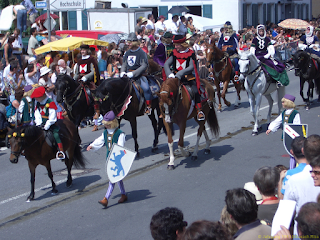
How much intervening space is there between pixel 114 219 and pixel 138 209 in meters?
0.51

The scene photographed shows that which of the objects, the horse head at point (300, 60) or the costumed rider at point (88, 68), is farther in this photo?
the horse head at point (300, 60)

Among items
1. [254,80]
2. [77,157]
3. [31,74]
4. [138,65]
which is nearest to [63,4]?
[31,74]

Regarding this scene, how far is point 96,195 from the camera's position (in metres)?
7.88

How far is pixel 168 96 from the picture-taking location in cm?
850

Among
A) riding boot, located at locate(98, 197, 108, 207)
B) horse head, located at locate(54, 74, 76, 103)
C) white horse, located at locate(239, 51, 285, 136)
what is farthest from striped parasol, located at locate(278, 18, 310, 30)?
riding boot, located at locate(98, 197, 108, 207)

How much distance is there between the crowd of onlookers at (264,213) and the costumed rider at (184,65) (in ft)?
14.1

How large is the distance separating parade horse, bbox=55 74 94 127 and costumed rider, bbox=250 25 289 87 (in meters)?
4.84

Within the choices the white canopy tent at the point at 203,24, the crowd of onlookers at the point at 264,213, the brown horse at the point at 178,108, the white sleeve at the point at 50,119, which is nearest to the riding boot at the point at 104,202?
the white sleeve at the point at 50,119

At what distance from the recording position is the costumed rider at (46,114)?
313 inches

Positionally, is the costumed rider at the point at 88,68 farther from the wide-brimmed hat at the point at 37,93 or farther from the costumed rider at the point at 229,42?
the costumed rider at the point at 229,42

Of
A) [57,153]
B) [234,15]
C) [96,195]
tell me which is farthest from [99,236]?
[234,15]

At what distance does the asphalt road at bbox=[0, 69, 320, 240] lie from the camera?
659 centimetres

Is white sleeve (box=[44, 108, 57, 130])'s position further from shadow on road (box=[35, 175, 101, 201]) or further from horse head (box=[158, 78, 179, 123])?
horse head (box=[158, 78, 179, 123])

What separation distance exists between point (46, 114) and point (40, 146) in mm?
690
